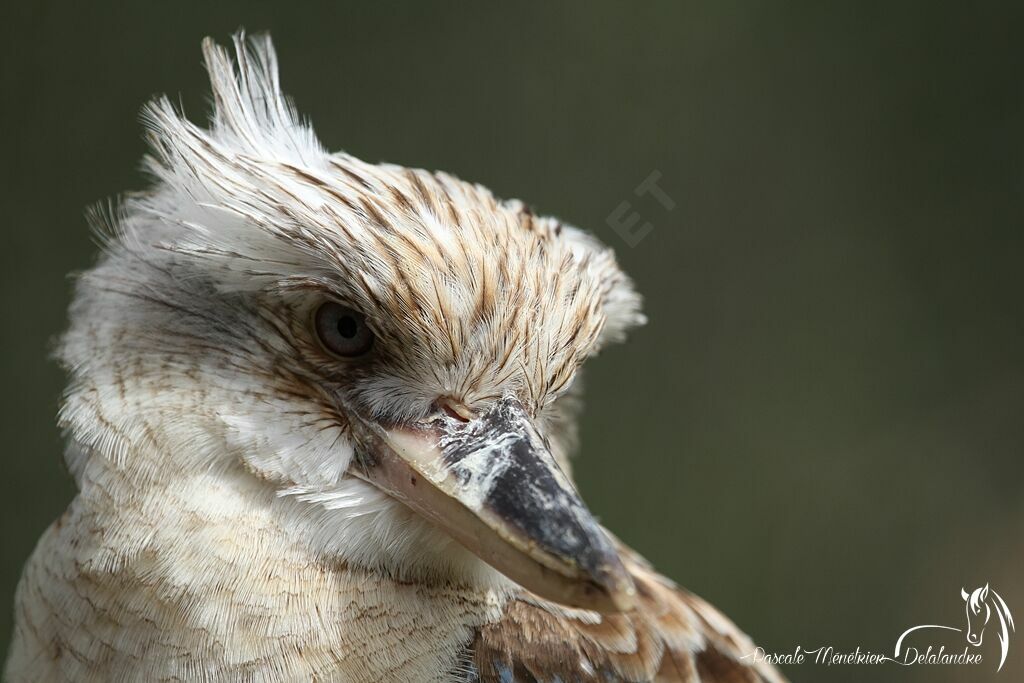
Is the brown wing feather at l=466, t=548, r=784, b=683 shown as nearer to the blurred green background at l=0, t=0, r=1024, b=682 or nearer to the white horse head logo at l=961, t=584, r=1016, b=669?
the white horse head logo at l=961, t=584, r=1016, b=669

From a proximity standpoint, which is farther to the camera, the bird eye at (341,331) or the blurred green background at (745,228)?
the blurred green background at (745,228)

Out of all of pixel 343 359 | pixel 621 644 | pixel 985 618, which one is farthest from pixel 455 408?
pixel 985 618

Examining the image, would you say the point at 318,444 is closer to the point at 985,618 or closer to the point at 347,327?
the point at 347,327

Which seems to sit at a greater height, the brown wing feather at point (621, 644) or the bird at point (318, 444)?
the bird at point (318, 444)

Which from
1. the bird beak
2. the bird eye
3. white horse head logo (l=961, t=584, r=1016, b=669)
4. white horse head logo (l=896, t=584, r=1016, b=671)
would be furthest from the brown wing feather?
white horse head logo (l=961, t=584, r=1016, b=669)

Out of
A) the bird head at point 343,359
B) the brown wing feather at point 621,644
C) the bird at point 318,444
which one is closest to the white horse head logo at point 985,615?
the brown wing feather at point 621,644


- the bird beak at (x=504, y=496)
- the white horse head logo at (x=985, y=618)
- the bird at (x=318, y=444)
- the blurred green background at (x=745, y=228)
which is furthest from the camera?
the blurred green background at (x=745, y=228)

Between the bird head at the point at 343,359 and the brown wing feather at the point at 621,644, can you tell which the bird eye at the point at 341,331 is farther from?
the brown wing feather at the point at 621,644
